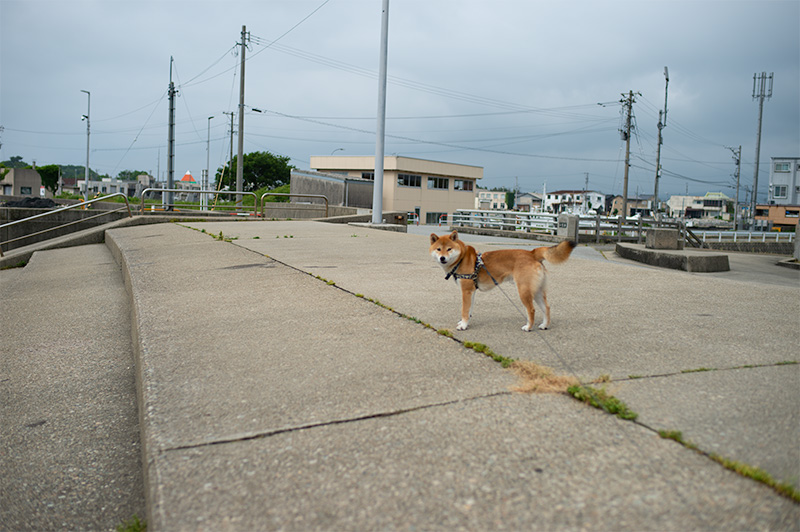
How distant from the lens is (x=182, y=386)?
3252 mm

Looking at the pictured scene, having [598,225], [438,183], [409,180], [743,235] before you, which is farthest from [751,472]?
[438,183]

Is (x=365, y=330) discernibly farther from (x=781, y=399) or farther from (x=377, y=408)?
(x=781, y=399)

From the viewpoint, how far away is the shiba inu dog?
4.30 m

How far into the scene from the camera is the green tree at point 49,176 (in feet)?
274

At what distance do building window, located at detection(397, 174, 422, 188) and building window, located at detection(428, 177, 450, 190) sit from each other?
1388 mm

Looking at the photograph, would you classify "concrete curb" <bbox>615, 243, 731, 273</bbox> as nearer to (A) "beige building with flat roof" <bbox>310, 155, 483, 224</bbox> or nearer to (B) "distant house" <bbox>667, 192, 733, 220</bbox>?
(A) "beige building with flat roof" <bbox>310, 155, 483, 224</bbox>

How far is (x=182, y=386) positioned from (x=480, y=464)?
1834 mm

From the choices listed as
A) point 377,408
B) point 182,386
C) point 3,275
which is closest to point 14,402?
point 182,386

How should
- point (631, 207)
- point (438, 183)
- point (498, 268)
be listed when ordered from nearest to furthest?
point (498, 268) → point (438, 183) → point (631, 207)

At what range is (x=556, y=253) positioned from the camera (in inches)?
171

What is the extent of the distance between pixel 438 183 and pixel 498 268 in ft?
174

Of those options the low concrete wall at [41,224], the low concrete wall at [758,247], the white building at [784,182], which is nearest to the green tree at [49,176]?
the low concrete wall at [41,224]

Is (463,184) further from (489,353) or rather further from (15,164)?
(15,164)

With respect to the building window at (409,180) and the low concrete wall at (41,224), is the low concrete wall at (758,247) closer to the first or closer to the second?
the low concrete wall at (41,224)
